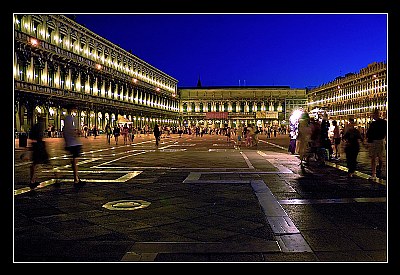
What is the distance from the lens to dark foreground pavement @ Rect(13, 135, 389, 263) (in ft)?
14.0

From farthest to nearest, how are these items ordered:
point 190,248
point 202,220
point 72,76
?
point 72,76 < point 202,220 < point 190,248

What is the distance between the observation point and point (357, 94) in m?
94.0

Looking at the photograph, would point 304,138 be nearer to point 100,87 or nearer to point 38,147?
point 38,147

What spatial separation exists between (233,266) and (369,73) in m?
89.8

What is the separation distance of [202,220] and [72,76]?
45.6 metres

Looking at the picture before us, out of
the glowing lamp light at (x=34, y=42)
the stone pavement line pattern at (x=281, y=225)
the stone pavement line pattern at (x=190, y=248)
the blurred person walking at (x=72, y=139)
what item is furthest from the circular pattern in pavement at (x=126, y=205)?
the glowing lamp light at (x=34, y=42)

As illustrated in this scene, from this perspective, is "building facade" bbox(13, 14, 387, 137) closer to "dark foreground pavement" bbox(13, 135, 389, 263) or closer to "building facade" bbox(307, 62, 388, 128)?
"building facade" bbox(307, 62, 388, 128)

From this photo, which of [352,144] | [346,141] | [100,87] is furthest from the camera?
[100,87]

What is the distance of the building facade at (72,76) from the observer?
37.2 metres

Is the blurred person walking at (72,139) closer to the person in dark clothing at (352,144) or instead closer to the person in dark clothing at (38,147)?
the person in dark clothing at (38,147)

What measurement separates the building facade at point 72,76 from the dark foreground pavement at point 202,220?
18.1 metres

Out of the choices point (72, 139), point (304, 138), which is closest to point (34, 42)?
point (304, 138)

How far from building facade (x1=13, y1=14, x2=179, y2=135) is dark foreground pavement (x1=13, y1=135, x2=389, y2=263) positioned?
1815cm

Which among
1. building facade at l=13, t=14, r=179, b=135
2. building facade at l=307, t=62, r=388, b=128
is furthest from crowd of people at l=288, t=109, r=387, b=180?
building facade at l=307, t=62, r=388, b=128
